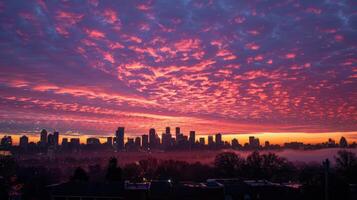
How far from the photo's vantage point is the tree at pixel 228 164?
336ft

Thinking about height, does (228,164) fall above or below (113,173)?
below

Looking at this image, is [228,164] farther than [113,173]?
Yes

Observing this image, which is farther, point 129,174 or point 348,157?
point 129,174

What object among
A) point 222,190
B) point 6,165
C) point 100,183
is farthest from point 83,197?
point 6,165

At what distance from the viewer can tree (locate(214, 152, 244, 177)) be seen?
102463 mm

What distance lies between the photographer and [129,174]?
109562mm

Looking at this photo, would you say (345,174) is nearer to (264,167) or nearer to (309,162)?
(264,167)

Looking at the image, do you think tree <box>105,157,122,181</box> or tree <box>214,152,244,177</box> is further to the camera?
tree <box>214,152,244,177</box>

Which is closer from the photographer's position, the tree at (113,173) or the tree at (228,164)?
the tree at (113,173)

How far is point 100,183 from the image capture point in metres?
51.3

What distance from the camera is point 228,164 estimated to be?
361 feet

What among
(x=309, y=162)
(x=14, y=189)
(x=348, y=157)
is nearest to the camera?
(x=14, y=189)

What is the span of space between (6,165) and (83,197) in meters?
56.5

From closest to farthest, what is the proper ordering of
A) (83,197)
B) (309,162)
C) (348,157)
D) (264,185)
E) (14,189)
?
(83,197)
(264,185)
(14,189)
(348,157)
(309,162)
